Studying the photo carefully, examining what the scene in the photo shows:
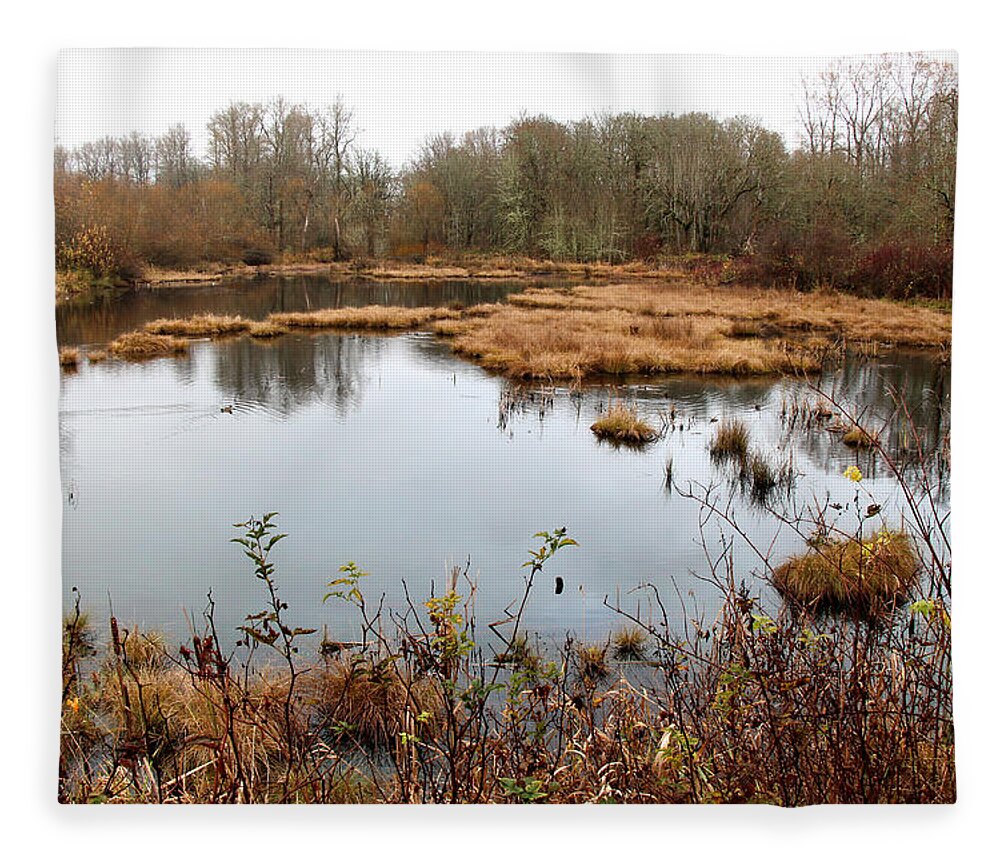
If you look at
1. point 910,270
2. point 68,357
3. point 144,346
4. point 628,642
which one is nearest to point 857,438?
point 910,270

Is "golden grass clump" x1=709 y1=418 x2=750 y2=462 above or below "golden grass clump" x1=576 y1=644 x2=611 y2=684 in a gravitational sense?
above

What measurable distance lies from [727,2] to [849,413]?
1.36 meters

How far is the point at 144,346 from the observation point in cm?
321

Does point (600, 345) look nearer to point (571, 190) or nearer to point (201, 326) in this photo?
point (571, 190)

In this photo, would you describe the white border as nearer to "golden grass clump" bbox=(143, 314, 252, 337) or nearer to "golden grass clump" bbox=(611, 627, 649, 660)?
"golden grass clump" bbox=(143, 314, 252, 337)

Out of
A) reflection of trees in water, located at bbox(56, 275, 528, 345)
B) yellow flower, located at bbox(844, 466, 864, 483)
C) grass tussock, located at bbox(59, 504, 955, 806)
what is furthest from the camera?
reflection of trees in water, located at bbox(56, 275, 528, 345)

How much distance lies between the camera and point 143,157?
3117 millimetres

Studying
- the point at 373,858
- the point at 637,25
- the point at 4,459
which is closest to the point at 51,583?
the point at 4,459

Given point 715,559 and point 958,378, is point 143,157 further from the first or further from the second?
point 958,378

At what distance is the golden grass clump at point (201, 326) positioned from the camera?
324 centimetres

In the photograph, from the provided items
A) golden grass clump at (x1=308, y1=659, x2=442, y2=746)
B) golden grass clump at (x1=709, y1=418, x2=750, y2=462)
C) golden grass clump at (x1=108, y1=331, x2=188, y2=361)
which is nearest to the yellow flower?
golden grass clump at (x1=709, y1=418, x2=750, y2=462)

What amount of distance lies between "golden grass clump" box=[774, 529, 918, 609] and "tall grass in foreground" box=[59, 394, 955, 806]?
55 millimetres

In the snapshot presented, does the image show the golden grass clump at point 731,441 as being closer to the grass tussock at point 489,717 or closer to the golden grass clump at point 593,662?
the grass tussock at point 489,717

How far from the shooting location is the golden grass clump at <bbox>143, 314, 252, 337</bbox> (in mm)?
3242
